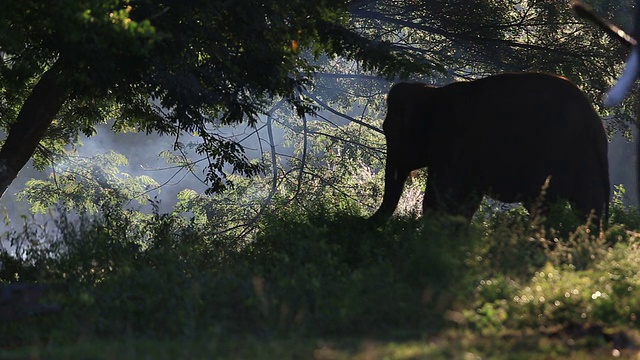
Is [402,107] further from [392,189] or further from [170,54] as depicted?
[170,54]

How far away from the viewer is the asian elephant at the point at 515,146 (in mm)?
11516

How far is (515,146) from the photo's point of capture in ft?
38.7

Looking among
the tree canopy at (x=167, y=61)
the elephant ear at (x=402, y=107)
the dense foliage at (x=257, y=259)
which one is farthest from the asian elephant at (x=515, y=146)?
the tree canopy at (x=167, y=61)

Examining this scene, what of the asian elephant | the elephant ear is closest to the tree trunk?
the elephant ear

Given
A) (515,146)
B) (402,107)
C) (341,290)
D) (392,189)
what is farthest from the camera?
(402,107)

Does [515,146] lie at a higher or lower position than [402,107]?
lower

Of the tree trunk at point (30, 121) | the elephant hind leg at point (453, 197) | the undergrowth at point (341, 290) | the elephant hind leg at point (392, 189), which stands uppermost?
the tree trunk at point (30, 121)

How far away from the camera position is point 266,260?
10758 millimetres

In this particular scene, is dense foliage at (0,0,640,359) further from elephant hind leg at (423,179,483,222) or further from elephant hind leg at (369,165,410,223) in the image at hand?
elephant hind leg at (369,165,410,223)

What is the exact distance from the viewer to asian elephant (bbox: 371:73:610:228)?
11.5 meters

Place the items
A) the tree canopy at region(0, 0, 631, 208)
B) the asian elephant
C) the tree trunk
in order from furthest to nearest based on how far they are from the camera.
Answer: the tree trunk
the asian elephant
the tree canopy at region(0, 0, 631, 208)

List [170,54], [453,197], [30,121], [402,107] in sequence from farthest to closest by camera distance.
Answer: [30,121] < [402,107] < [453,197] < [170,54]

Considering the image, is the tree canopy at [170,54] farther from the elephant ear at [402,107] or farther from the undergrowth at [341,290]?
the undergrowth at [341,290]

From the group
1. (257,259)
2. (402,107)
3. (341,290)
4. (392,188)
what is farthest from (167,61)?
(341,290)
